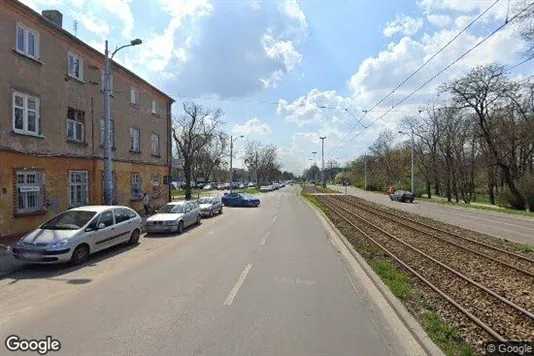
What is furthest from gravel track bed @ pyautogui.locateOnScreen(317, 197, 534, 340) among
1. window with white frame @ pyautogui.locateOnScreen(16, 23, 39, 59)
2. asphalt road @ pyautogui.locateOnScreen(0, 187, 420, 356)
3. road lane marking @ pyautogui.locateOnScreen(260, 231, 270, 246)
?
window with white frame @ pyautogui.locateOnScreen(16, 23, 39, 59)

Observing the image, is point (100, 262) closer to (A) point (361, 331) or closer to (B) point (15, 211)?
(B) point (15, 211)

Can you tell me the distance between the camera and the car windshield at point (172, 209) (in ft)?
59.2

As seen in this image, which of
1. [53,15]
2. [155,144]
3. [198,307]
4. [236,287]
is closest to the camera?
[198,307]

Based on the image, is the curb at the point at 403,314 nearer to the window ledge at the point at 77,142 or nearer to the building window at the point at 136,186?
the window ledge at the point at 77,142

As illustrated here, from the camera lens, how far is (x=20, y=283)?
8.53m

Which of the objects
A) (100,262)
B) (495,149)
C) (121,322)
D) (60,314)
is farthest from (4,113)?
(495,149)

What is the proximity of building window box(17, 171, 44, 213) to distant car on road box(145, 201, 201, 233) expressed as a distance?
14.0 ft

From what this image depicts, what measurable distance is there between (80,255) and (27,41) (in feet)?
31.8

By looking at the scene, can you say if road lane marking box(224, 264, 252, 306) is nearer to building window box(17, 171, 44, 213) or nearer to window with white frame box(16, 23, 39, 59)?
building window box(17, 171, 44, 213)

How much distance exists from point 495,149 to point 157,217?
121 feet

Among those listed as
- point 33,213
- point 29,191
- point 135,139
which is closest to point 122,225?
point 33,213

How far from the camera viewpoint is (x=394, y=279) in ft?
28.3

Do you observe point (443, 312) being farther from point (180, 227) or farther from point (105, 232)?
point (180, 227)

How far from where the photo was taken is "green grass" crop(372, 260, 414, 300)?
7526mm
